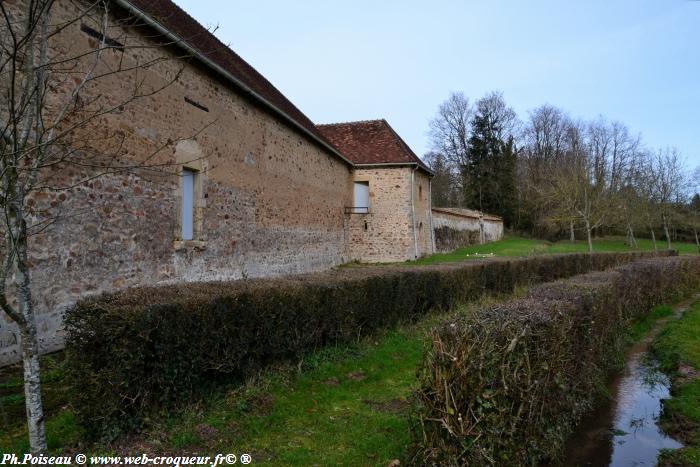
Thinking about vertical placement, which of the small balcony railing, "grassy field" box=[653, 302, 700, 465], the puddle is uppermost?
the small balcony railing

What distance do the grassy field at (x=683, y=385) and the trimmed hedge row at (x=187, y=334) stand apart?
3743mm

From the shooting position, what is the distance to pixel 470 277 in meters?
9.73

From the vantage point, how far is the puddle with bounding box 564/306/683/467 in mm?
4035

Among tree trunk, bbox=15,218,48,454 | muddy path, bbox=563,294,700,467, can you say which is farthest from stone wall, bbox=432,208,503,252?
tree trunk, bbox=15,218,48,454

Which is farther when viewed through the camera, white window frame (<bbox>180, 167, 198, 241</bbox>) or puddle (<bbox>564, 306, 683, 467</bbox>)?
white window frame (<bbox>180, 167, 198, 241</bbox>)

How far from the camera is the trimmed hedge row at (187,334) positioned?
3311 mm

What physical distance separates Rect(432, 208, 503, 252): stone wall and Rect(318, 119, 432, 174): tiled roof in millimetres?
4600

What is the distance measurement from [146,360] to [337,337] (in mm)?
2855

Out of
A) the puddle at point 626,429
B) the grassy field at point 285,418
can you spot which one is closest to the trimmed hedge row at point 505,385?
the puddle at point 626,429

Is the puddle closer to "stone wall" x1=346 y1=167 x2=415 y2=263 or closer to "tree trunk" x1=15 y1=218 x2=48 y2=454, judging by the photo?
"tree trunk" x1=15 y1=218 x2=48 y2=454

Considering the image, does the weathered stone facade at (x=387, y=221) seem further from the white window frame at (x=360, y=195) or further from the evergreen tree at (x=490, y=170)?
the evergreen tree at (x=490, y=170)

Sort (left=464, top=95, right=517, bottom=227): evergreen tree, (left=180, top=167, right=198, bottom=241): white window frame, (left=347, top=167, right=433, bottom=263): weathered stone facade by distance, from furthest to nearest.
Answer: (left=464, top=95, right=517, bottom=227): evergreen tree < (left=347, top=167, right=433, bottom=263): weathered stone facade < (left=180, top=167, right=198, bottom=241): white window frame

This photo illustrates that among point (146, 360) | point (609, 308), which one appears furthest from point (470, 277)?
point (146, 360)

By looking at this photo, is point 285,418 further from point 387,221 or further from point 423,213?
point 423,213
